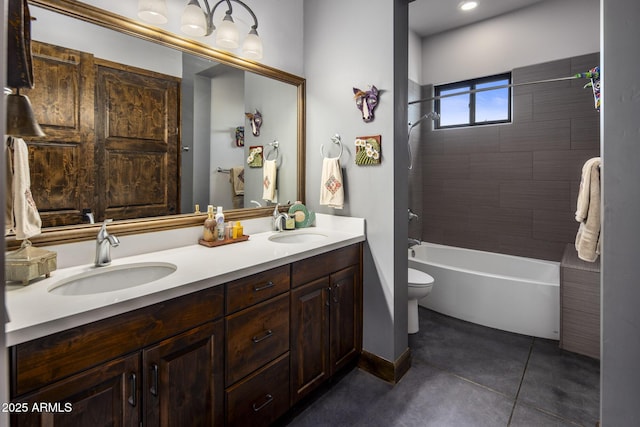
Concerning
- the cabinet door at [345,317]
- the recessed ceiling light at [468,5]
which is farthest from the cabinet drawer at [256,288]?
the recessed ceiling light at [468,5]

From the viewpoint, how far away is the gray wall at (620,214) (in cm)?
88

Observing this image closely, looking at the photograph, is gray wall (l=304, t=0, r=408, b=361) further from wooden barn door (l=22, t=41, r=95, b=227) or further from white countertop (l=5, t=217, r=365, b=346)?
wooden barn door (l=22, t=41, r=95, b=227)

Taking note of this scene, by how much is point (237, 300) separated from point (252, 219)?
88 cm

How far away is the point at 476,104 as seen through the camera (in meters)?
3.45

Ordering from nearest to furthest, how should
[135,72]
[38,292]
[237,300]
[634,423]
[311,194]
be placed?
[634,423], [38,292], [237,300], [135,72], [311,194]

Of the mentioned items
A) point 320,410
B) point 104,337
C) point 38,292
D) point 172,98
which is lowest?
point 320,410

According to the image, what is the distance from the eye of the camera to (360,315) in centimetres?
211

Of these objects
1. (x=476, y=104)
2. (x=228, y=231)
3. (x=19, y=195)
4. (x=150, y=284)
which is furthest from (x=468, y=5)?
(x=19, y=195)

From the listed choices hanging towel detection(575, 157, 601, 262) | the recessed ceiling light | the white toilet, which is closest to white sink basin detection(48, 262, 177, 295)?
the white toilet

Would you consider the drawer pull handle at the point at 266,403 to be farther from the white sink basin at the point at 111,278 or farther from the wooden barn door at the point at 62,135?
the wooden barn door at the point at 62,135

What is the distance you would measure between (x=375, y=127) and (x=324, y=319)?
118cm

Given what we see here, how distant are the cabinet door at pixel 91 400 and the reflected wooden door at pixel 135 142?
751mm

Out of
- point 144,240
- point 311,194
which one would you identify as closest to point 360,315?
point 311,194

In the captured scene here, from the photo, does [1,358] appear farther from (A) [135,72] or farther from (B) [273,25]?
(B) [273,25]
